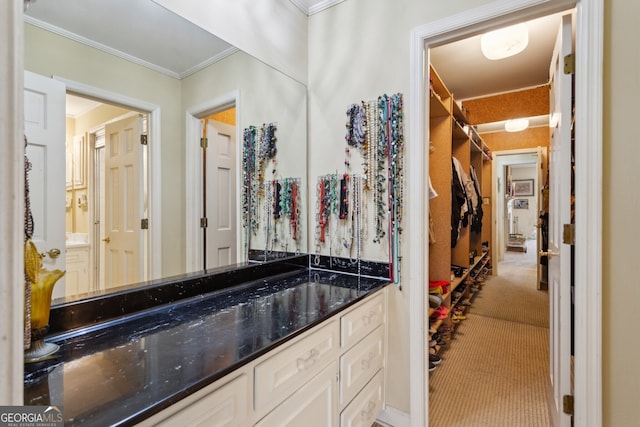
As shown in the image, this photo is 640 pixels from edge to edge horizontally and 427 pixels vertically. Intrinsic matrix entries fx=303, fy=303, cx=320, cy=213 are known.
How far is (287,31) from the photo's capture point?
189 centimetres

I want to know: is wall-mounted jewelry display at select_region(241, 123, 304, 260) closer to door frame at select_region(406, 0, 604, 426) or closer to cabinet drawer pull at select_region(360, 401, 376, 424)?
cabinet drawer pull at select_region(360, 401, 376, 424)

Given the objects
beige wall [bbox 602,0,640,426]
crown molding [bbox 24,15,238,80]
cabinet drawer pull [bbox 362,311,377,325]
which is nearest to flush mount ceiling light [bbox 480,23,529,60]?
beige wall [bbox 602,0,640,426]

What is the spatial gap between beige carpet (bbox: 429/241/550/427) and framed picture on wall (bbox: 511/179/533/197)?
5.99 m

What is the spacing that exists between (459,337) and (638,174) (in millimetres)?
2129

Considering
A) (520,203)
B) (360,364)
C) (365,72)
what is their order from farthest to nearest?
(520,203) → (365,72) → (360,364)

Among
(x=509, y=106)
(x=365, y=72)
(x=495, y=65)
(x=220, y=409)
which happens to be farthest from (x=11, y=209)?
(x=509, y=106)

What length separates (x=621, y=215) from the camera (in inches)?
47.6

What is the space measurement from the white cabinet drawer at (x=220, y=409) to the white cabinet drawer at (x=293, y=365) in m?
0.05

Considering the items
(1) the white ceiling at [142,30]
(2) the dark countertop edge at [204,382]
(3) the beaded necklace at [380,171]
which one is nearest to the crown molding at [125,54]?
(1) the white ceiling at [142,30]

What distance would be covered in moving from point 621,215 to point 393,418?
1.46m

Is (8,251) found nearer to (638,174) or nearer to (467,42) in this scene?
(638,174)

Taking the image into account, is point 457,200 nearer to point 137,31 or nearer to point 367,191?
point 367,191

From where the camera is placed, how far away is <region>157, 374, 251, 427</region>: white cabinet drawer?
712 mm

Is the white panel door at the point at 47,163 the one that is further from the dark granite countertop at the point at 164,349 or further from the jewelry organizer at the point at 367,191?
the jewelry organizer at the point at 367,191
